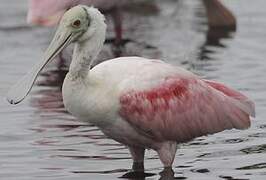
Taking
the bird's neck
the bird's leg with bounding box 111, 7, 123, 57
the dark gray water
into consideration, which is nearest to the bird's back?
the bird's neck

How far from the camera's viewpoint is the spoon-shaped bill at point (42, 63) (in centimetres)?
1008

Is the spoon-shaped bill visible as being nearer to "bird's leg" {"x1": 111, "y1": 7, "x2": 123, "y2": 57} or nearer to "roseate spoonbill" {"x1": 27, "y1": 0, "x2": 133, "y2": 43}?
"roseate spoonbill" {"x1": 27, "y1": 0, "x2": 133, "y2": 43}

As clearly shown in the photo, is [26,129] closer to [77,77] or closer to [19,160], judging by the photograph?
[19,160]

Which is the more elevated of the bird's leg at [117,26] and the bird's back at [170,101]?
the bird's back at [170,101]

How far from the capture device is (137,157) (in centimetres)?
1069

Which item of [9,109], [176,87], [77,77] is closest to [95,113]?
[77,77]

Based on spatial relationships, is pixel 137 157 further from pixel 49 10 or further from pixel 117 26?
pixel 117 26

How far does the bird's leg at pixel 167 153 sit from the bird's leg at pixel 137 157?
23cm

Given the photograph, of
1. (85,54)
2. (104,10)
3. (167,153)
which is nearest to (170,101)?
(167,153)

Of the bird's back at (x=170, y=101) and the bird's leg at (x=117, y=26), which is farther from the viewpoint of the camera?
the bird's leg at (x=117, y=26)

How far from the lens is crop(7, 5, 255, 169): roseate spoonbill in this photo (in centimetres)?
1002

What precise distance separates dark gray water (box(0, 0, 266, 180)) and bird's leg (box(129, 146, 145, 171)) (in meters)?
0.12

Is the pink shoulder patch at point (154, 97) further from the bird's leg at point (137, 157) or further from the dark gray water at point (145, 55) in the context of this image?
the dark gray water at point (145, 55)

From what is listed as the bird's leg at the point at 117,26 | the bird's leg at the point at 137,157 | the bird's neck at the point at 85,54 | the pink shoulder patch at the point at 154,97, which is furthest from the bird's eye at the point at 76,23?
the bird's leg at the point at 117,26
